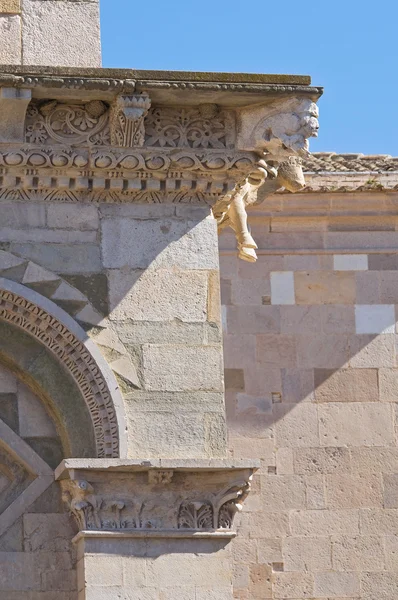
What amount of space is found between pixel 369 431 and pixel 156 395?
198 inches

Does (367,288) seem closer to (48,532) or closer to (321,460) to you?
(321,460)

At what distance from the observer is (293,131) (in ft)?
34.9

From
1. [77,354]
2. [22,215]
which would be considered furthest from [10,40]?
[77,354]

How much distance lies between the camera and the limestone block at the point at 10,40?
424 inches

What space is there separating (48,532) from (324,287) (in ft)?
18.2

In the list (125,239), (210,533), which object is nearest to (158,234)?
(125,239)

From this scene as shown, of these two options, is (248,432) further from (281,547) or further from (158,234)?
(158,234)

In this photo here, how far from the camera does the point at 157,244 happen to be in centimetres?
1062

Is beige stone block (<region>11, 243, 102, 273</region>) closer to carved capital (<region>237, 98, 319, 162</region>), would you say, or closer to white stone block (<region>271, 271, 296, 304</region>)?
carved capital (<region>237, 98, 319, 162</region>)

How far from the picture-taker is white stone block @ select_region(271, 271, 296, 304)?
1523 centimetres

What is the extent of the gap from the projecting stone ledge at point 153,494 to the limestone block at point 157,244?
3.87 feet

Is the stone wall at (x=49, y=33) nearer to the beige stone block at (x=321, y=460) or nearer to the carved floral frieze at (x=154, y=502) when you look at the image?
the carved floral frieze at (x=154, y=502)

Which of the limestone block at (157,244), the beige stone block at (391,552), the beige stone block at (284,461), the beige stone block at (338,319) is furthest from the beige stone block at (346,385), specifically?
the limestone block at (157,244)

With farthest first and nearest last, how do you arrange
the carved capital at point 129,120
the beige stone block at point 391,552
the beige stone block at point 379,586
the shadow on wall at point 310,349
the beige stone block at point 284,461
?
the shadow on wall at point 310,349 → the beige stone block at point 284,461 → the beige stone block at point 391,552 → the beige stone block at point 379,586 → the carved capital at point 129,120
